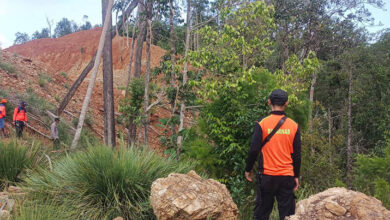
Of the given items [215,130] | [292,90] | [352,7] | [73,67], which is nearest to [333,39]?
[352,7]

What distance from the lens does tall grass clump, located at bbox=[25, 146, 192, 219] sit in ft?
15.6

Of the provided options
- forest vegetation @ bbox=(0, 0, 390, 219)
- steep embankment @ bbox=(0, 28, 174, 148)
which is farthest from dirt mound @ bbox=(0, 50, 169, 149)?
forest vegetation @ bbox=(0, 0, 390, 219)

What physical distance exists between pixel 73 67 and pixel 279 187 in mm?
42145

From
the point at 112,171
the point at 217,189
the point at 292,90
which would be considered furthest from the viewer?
the point at 292,90

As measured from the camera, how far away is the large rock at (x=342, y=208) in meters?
3.28

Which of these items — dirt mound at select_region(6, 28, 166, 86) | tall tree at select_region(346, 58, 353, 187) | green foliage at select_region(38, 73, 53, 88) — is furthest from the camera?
dirt mound at select_region(6, 28, 166, 86)

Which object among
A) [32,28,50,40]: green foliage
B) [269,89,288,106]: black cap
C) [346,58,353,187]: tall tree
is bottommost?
[346,58,353,187]: tall tree

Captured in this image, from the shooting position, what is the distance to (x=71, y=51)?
44.8 meters

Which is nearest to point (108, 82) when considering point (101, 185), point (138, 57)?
point (138, 57)

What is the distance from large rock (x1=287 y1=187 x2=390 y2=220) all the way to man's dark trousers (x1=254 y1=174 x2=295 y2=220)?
0.56 feet

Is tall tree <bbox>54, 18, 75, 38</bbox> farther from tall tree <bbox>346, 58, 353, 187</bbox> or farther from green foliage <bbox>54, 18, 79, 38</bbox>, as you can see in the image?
tall tree <bbox>346, 58, 353, 187</bbox>

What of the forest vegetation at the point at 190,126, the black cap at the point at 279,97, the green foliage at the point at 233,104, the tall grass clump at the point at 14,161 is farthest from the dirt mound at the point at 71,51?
the black cap at the point at 279,97

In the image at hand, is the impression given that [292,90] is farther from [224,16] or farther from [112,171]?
[112,171]

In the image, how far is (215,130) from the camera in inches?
279
